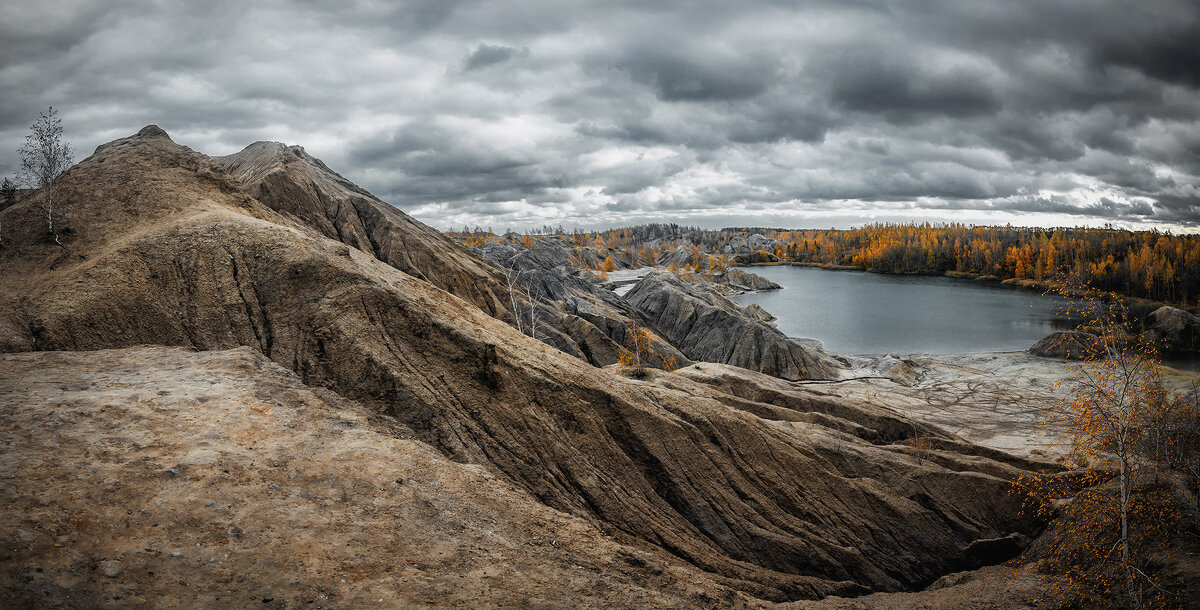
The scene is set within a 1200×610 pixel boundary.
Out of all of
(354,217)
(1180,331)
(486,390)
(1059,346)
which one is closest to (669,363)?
(354,217)

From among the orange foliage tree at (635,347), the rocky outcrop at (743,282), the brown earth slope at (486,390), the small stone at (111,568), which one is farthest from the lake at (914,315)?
the small stone at (111,568)

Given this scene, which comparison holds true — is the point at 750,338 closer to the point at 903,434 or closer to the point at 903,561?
A: the point at 903,434

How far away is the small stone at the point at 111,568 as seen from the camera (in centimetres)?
743

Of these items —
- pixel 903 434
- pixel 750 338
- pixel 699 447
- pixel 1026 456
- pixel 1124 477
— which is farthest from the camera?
pixel 750 338

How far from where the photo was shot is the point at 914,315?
326ft

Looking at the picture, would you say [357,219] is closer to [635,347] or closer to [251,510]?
[635,347]

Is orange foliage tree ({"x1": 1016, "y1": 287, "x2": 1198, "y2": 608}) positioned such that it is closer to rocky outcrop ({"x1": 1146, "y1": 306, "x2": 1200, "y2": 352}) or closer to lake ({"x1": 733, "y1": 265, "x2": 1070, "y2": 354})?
lake ({"x1": 733, "y1": 265, "x2": 1070, "y2": 354})

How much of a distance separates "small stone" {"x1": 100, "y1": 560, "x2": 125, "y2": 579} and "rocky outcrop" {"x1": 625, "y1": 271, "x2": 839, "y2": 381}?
51.4 metres

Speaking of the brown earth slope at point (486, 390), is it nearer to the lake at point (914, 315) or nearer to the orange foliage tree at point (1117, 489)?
the orange foliage tree at point (1117, 489)

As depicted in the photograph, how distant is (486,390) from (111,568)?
8.98 meters

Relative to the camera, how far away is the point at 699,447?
18438mm

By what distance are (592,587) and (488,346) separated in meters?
7.74

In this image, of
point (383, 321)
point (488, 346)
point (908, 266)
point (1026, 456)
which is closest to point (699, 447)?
point (488, 346)

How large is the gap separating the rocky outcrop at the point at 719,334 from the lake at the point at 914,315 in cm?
1956
